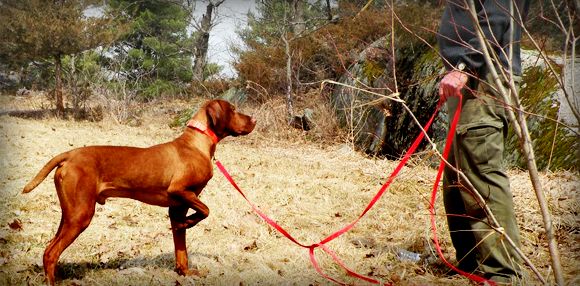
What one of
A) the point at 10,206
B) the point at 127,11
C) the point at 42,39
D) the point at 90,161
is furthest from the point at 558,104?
the point at 127,11

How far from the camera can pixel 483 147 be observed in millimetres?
2562

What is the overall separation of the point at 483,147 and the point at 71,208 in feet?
7.41

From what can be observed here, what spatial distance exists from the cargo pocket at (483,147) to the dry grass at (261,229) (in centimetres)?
35

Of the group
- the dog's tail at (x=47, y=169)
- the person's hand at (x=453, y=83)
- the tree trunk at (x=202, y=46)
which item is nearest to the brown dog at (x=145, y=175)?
the dog's tail at (x=47, y=169)

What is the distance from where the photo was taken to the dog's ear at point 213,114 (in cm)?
305

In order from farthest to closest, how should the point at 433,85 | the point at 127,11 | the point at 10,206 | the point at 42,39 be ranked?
the point at 127,11, the point at 42,39, the point at 433,85, the point at 10,206

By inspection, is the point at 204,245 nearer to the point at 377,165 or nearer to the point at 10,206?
the point at 10,206

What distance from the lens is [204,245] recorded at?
3.81m

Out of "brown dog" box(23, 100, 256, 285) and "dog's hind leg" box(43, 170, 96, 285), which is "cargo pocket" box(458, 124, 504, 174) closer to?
"brown dog" box(23, 100, 256, 285)

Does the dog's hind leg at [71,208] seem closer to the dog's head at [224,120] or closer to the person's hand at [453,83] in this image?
the dog's head at [224,120]

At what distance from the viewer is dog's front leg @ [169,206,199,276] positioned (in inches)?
116

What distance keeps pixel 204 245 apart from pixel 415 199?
8.80 ft

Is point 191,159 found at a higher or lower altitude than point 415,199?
higher

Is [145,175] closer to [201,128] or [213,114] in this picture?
[201,128]
